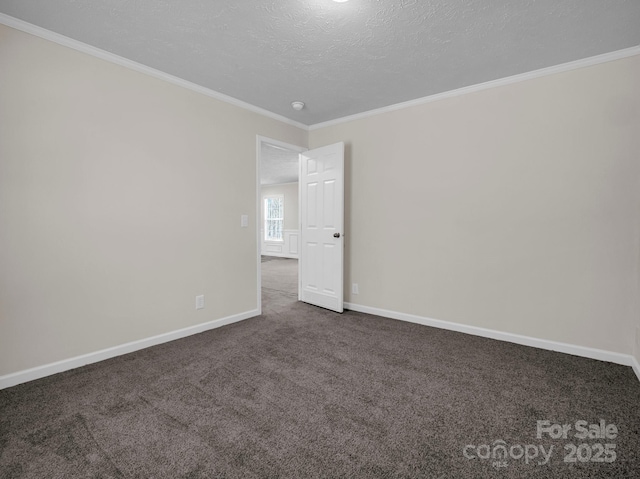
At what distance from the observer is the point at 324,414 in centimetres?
179

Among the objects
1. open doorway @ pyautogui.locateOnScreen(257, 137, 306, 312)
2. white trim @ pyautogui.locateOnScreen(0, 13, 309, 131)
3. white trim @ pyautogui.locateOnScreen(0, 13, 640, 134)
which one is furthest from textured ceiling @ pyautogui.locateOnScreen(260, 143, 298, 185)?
white trim @ pyautogui.locateOnScreen(0, 13, 640, 134)

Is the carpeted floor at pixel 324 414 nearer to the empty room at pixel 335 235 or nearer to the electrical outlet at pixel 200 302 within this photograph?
the empty room at pixel 335 235

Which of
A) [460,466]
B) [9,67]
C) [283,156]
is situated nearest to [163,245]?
[9,67]

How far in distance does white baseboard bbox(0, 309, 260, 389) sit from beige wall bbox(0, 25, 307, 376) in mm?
42

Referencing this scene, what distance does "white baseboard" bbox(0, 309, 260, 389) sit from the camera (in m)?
2.10

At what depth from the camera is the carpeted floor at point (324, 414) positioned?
141 centimetres

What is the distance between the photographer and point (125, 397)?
1952mm

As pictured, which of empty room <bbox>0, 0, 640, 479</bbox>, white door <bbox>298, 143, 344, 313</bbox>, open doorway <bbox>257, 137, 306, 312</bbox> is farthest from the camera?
open doorway <bbox>257, 137, 306, 312</bbox>

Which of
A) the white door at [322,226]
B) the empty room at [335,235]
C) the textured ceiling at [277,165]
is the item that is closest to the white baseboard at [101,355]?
the empty room at [335,235]

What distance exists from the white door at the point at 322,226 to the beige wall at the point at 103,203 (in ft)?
3.42

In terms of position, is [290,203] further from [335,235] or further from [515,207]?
[515,207]

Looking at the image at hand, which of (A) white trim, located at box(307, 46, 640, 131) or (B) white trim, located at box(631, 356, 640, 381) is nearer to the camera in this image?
(B) white trim, located at box(631, 356, 640, 381)

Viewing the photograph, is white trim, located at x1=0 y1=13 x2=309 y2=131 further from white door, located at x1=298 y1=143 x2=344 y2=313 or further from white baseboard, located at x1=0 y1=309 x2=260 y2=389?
white baseboard, located at x1=0 y1=309 x2=260 y2=389

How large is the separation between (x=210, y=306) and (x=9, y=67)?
2.34 meters
